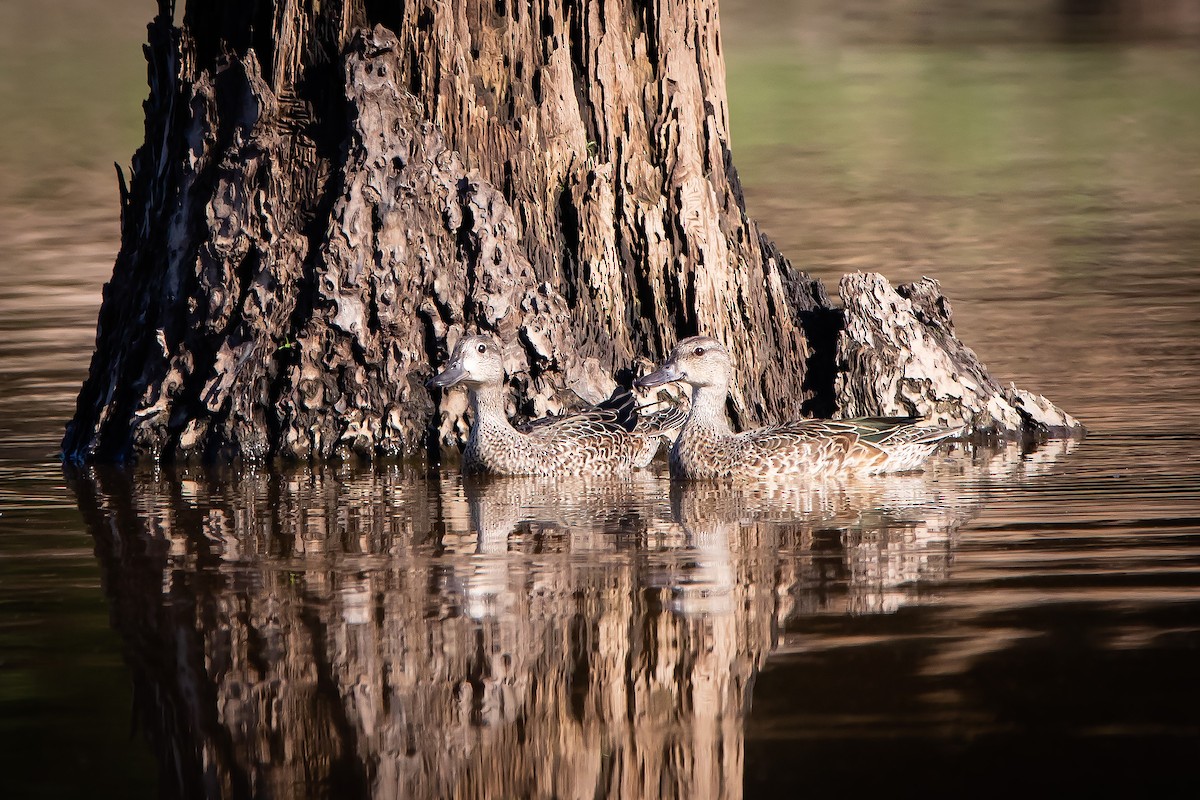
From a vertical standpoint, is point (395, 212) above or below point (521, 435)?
above

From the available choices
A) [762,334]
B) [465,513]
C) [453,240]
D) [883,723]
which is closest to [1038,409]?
[762,334]

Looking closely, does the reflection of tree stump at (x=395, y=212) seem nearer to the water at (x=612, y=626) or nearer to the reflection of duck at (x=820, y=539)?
the water at (x=612, y=626)

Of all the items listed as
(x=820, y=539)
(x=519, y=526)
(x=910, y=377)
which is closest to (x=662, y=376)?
(x=910, y=377)

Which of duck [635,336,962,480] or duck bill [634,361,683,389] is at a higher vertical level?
duck bill [634,361,683,389]

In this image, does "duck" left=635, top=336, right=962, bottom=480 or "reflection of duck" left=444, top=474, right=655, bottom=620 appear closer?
"reflection of duck" left=444, top=474, right=655, bottom=620

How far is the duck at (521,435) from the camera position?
10562 mm

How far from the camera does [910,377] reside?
11914mm

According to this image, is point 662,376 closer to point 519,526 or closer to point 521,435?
point 521,435

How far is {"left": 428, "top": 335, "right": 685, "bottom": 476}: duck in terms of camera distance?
10.6 m

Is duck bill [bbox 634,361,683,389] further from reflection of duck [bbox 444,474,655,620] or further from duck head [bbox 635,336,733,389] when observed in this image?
reflection of duck [bbox 444,474,655,620]

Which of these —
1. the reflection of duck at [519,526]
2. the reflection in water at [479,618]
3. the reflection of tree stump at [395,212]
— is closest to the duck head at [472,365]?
the reflection of tree stump at [395,212]

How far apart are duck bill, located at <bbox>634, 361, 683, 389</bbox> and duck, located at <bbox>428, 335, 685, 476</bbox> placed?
50cm

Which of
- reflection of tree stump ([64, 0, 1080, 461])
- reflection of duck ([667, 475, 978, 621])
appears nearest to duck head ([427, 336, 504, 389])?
reflection of tree stump ([64, 0, 1080, 461])

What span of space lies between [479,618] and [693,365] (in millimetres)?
4837
